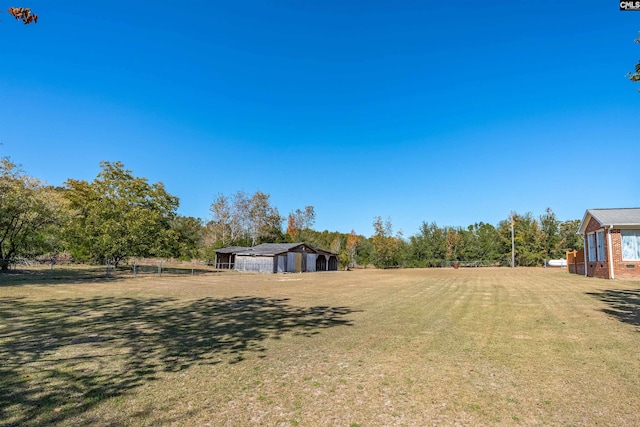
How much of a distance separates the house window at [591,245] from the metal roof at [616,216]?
1318mm

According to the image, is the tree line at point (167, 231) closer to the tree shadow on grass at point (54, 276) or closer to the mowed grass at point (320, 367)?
the tree shadow on grass at point (54, 276)

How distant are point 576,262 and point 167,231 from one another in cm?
3332

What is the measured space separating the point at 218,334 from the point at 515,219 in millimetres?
57948

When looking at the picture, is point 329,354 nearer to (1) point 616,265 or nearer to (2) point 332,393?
(2) point 332,393

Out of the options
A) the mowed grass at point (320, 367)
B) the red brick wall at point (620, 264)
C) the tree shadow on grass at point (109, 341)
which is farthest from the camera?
the red brick wall at point (620, 264)

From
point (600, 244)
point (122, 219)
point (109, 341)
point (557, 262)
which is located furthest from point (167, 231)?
point (557, 262)

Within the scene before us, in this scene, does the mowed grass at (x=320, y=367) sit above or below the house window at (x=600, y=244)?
below

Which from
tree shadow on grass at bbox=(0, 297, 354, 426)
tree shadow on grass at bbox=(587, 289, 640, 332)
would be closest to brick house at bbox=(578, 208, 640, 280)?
tree shadow on grass at bbox=(587, 289, 640, 332)

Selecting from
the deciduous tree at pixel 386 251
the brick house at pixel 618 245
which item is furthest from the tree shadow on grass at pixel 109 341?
the deciduous tree at pixel 386 251

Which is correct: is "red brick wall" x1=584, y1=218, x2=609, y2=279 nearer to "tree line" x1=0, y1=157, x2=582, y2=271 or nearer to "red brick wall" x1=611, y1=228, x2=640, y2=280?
"red brick wall" x1=611, y1=228, x2=640, y2=280

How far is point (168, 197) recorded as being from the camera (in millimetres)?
33719

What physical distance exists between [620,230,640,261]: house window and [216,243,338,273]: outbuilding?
27587 millimetres

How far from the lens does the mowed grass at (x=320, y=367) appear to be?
360 cm

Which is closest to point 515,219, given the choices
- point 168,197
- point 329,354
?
point 168,197
